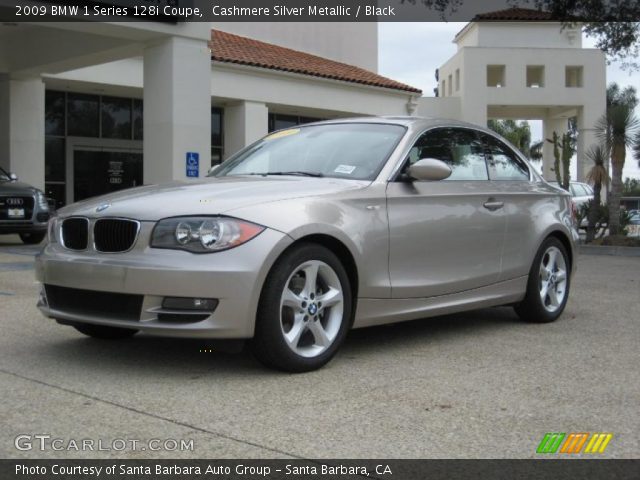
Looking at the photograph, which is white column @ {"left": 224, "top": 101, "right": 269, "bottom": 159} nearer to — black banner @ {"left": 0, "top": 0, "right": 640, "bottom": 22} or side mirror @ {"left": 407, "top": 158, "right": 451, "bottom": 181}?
black banner @ {"left": 0, "top": 0, "right": 640, "bottom": 22}

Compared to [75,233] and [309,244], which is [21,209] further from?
[309,244]

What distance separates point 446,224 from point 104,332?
2.44 metres

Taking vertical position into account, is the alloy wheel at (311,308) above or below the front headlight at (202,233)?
below

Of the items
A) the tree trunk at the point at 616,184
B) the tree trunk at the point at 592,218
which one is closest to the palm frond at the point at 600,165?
the tree trunk at the point at 592,218

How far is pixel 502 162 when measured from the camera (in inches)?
253

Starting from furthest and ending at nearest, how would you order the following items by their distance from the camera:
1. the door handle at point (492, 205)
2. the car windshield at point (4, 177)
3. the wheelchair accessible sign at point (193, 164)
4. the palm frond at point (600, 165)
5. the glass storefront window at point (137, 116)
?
the glass storefront window at point (137, 116)
the palm frond at point (600, 165)
the car windshield at point (4, 177)
the wheelchair accessible sign at point (193, 164)
the door handle at point (492, 205)

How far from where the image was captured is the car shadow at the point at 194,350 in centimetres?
461

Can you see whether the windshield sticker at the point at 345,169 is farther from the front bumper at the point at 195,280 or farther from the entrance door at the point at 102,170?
the entrance door at the point at 102,170

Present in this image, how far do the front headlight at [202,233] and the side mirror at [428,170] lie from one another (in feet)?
4.36

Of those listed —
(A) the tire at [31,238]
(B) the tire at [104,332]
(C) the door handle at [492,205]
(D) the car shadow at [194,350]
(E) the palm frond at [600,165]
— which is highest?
(E) the palm frond at [600,165]
